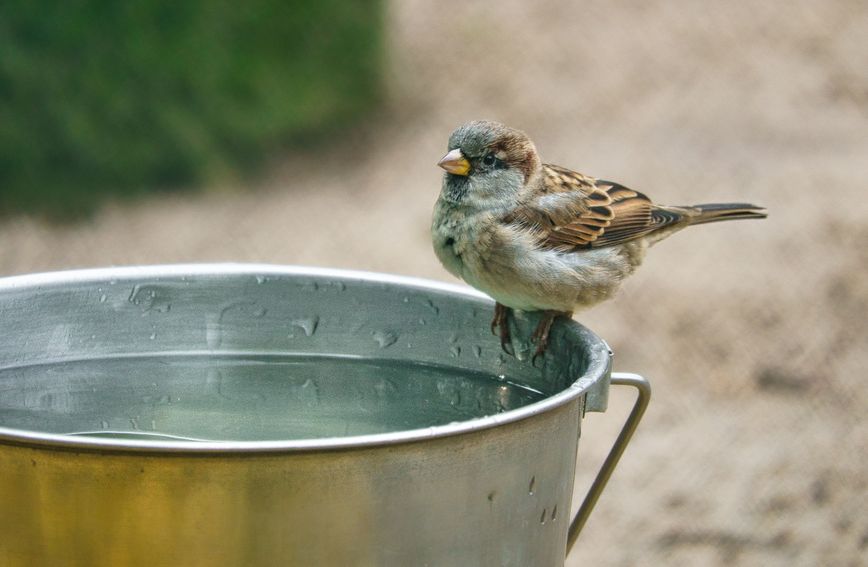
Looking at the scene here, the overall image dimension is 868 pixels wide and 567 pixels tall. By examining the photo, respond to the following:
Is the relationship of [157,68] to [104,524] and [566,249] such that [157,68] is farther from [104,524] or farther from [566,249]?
[104,524]

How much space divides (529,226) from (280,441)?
1678mm

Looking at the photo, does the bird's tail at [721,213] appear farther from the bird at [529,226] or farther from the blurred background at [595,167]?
the blurred background at [595,167]

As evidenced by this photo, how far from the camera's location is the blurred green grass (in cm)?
768

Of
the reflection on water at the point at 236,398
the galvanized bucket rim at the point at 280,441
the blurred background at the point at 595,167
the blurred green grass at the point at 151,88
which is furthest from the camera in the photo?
the blurred green grass at the point at 151,88

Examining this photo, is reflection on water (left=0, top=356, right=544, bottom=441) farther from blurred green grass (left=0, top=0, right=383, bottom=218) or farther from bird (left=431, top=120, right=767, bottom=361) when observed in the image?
blurred green grass (left=0, top=0, right=383, bottom=218)

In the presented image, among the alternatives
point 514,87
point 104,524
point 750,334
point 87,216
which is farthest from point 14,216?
point 104,524

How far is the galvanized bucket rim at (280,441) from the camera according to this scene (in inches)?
67.8

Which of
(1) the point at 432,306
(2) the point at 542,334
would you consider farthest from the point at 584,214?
(1) the point at 432,306

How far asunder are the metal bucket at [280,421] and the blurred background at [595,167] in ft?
7.92

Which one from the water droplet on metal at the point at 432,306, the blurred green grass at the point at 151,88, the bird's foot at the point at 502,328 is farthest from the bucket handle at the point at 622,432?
the blurred green grass at the point at 151,88

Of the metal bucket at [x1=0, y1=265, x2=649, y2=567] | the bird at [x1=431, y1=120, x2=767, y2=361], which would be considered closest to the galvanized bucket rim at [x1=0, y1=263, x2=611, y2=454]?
the metal bucket at [x1=0, y1=265, x2=649, y2=567]

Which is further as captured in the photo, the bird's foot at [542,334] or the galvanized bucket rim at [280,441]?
the bird's foot at [542,334]

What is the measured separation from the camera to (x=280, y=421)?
8.91ft

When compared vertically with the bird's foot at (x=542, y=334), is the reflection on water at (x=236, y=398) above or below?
below
